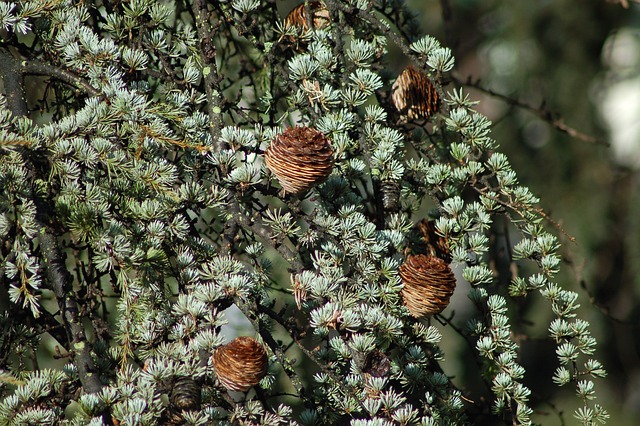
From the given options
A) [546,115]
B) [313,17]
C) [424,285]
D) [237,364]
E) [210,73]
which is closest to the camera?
[237,364]

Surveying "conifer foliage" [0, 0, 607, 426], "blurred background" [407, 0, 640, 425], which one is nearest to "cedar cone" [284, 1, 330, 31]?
"conifer foliage" [0, 0, 607, 426]

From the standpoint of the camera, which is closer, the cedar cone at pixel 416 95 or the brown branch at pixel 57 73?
the brown branch at pixel 57 73

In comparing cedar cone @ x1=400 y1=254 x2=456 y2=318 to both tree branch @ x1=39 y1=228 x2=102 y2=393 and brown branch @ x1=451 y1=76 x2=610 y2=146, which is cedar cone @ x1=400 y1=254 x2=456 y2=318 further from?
brown branch @ x1=451 y1=76 x2=610 y2=146

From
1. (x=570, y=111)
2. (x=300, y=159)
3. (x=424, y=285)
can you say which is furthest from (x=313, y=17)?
(x=570, y=111)

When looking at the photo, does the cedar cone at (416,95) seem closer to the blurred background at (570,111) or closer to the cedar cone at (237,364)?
the cedar cone at (237,364)

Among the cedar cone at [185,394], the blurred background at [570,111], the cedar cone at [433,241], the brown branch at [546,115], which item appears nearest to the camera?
the cedar cone at [185,394]

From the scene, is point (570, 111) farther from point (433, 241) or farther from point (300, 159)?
point (300, 159)

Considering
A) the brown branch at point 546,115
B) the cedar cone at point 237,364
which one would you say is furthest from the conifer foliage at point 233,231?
the brown branch at point 546,115
